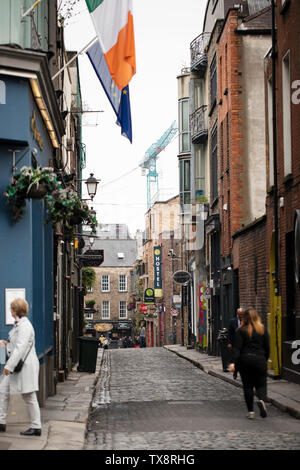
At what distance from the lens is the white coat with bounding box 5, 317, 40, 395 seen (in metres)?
9.98

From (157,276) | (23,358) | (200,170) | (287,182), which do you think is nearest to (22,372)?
(23,358)

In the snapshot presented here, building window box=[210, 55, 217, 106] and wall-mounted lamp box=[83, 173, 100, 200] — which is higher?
building window box=[210, 55, 217, 106]

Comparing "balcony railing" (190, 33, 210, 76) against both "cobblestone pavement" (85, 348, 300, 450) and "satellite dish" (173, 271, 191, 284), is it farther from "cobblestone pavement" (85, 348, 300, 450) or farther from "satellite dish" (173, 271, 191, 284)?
"cobblestone pavement" (85, 348, 300, 450)

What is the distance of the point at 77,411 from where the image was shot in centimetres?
1346

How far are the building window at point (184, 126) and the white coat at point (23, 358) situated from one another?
109ft

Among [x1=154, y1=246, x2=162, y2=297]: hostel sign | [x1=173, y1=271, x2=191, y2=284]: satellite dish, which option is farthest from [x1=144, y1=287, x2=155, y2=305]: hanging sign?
[x1=173, y1=271, x2=191, y2=284]: satellite dish

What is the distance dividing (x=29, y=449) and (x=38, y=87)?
5.95m

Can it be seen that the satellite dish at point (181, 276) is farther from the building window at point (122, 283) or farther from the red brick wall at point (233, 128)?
the building window at point (122, 283)

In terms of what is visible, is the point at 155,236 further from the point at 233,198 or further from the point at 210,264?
the point at 233,198

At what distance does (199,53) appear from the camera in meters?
37.4

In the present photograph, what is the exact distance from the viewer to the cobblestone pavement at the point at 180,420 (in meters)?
10.3

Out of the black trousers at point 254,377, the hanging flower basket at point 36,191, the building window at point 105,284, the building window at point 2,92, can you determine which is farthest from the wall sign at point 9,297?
the building window at point 105,284

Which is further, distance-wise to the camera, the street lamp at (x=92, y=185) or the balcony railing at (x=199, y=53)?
the balcony railing at (x=199, y=53)

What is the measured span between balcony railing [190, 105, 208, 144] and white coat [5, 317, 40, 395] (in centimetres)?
2731
